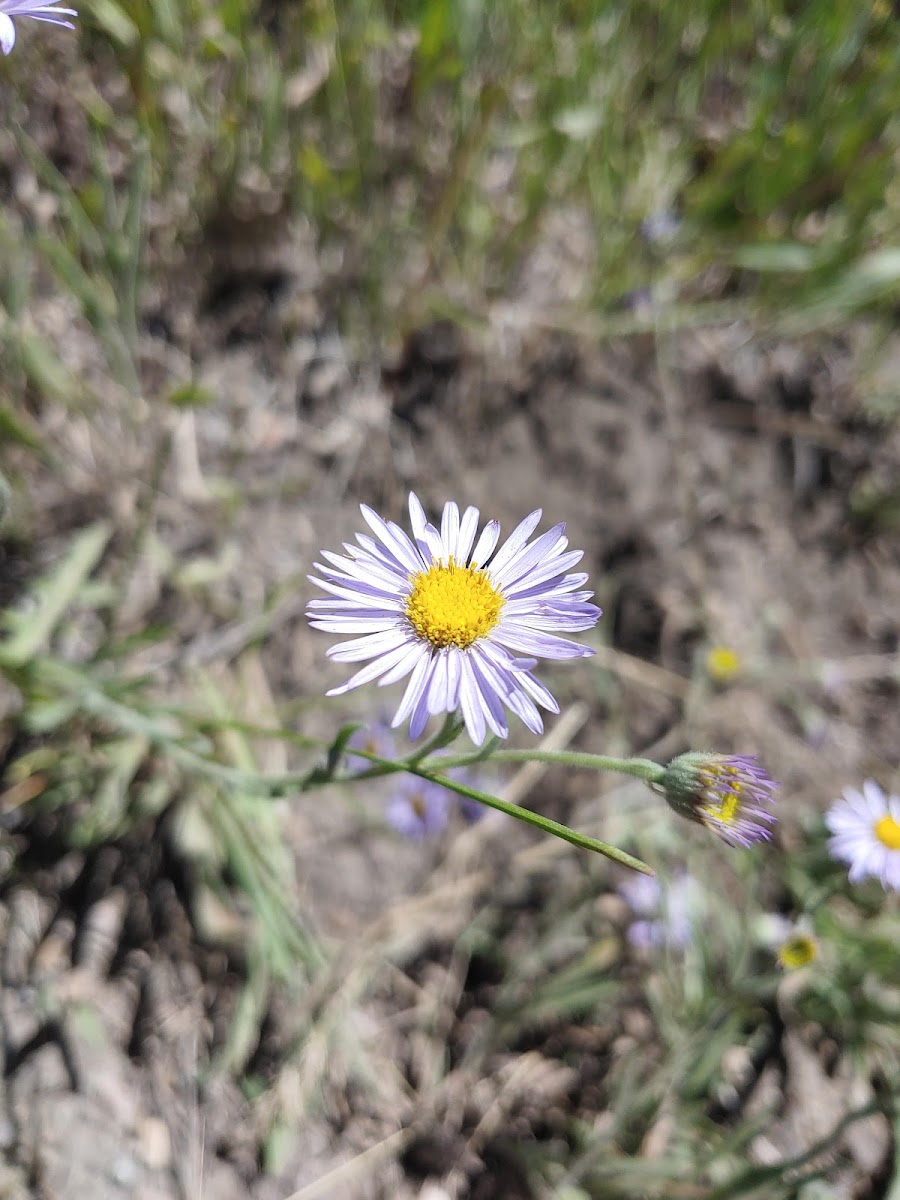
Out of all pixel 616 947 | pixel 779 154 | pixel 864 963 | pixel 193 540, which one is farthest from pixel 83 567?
pixel 779 154

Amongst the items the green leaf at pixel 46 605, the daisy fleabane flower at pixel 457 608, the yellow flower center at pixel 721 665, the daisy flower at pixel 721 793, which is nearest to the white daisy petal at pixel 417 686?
the daisy fleabane flower at pixel 457 608

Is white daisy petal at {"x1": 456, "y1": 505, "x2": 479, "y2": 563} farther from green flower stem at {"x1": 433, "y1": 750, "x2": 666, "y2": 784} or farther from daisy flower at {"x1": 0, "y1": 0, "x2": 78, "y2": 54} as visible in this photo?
daisy flower at {"x1": 0, "y1": 0, "x2": 78, "y2": 54}

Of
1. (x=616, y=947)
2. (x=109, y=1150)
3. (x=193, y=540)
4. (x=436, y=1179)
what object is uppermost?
(x=193, y=540)

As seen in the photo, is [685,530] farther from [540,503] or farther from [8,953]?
[8,953]

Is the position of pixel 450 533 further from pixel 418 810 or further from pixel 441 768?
pixel 418 810

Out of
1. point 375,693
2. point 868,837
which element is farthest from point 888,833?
point 375,693

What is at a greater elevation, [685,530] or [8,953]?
[685,530]

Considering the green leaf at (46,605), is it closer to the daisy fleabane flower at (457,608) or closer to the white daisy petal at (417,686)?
the daisy fleabane flower at (457,608)
